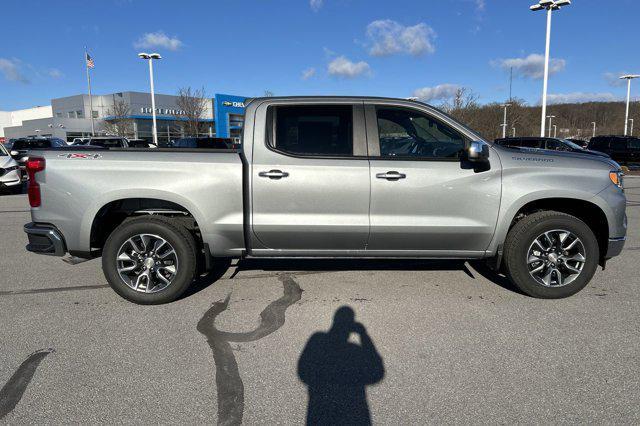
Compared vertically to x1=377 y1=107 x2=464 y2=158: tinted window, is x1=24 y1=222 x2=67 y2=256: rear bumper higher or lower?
lower

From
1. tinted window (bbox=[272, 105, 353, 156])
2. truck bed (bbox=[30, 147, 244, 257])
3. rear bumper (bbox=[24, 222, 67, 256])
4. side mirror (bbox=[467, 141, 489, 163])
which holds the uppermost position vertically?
tinted window (bbox=[272, 105, 353, 156])

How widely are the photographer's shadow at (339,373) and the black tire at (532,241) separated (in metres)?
A: 1.70

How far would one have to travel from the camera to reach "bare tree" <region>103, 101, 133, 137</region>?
52875mm

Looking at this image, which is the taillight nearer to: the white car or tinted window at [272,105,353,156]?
tinted window at [272,105,353,156]

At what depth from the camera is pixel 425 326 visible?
12.0 ft

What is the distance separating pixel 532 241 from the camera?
163 inches

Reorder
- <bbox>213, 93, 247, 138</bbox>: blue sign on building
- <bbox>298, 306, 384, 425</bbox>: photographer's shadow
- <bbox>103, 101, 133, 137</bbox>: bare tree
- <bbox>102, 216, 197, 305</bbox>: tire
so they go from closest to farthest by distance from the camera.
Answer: <bbox>298, 306, 384, 425</bbox>: photographer's shadow
<bbox>102, 216, 197, 305</bbox>: tire
<bbox>213, 93, 247, 138</bbox>: blue sign on building
<bbox>103, 101, 133, 137</bbox>: bare tree

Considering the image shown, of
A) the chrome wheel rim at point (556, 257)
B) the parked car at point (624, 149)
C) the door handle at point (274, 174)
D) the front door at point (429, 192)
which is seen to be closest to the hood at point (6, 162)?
the door handle at point (274, 174)

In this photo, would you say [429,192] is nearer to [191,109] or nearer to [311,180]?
[311,180]

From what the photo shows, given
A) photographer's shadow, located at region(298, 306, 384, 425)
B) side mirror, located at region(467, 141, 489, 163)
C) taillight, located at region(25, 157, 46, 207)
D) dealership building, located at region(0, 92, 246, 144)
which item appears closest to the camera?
photographer's shadow, located at region(298, 306, 384, 425)

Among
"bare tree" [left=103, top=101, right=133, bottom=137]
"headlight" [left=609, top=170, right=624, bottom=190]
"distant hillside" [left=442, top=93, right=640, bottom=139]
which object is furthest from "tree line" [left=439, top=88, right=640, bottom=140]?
"bare tree" [left=103, top=101, right=133, bottom=137]

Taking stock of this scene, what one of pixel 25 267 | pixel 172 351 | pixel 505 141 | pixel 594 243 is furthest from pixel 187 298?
pixel 505 141

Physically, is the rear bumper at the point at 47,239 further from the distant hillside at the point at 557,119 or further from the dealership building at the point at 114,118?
the dealership building at the point at 114,118

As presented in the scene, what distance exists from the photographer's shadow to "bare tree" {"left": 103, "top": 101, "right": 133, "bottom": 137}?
55.6m
